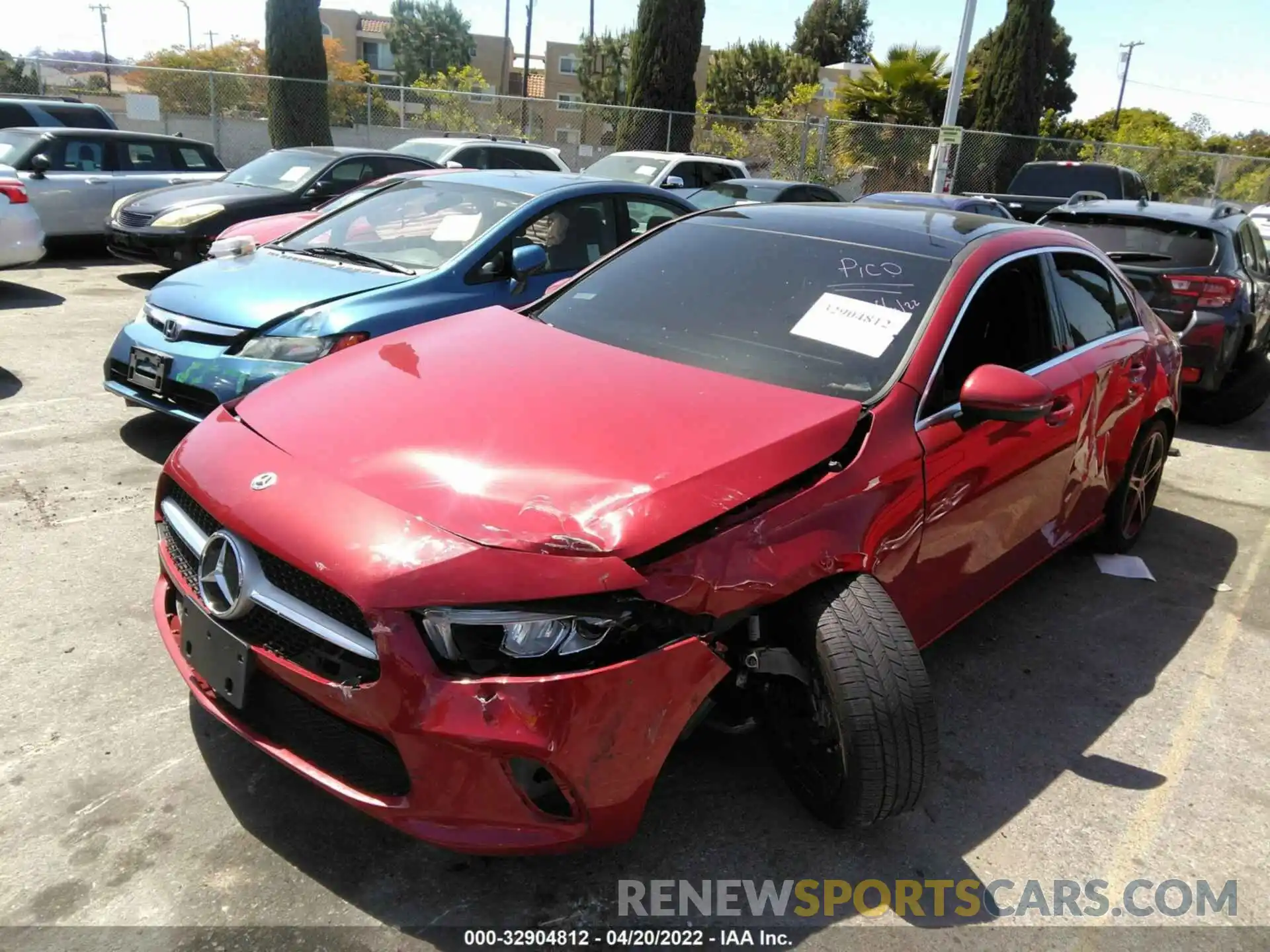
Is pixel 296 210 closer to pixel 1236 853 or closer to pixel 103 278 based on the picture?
pixel 103 278

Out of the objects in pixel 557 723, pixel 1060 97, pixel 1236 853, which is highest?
pixel 1060 97

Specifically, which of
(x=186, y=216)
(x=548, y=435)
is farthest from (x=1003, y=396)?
(x=186, y=216)

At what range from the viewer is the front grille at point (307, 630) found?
85.0 inches

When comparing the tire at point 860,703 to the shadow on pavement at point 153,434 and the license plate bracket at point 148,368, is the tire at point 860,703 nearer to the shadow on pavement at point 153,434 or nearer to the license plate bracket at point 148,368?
the license plate bracket at point 148,368

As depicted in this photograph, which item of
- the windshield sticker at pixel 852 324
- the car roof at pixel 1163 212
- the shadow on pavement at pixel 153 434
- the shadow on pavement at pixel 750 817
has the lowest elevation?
the shadow on pavement at pixel 750 817

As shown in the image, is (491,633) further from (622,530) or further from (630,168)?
(630,168)

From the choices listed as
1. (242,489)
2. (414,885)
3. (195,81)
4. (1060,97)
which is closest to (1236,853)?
(414,885)

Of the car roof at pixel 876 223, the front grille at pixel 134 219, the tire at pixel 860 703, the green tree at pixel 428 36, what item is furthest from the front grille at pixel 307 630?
the green tree at pixel 428 36

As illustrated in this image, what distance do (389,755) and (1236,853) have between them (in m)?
2.41

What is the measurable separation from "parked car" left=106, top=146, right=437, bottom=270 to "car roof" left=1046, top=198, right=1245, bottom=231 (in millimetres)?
7067

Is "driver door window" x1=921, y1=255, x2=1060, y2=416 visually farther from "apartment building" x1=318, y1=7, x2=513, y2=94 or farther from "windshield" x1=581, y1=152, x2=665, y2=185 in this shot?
"apartment building" x1=318, y1=7, x2=513, y2=94

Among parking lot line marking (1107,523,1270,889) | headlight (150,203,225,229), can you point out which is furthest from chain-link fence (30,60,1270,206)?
parking lot line marking (1107,523,1270,889)

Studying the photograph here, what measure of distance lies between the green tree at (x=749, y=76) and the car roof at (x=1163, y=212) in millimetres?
38629

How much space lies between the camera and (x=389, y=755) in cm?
221
